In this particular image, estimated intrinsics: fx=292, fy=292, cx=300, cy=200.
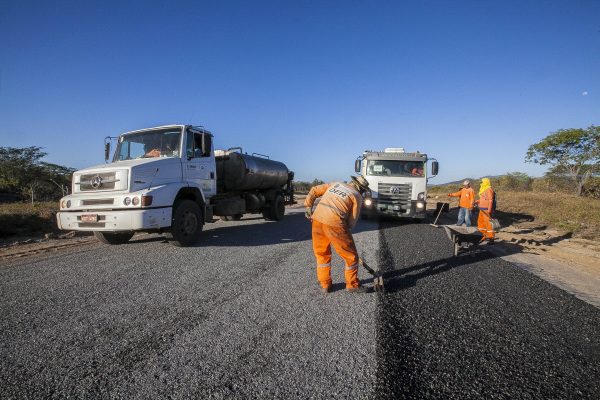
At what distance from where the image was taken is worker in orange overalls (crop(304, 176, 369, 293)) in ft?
11.3

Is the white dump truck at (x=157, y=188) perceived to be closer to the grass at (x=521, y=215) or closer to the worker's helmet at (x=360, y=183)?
the grass at (x=521, y=215)

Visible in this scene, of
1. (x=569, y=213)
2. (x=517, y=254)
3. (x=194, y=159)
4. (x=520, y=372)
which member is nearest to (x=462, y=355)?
(x=520, y=372)

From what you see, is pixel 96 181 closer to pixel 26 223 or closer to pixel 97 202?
pixel 97 202

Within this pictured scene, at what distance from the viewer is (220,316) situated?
2.84 m

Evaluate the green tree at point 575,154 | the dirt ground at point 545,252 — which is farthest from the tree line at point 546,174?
the dirt ground at point 545,252

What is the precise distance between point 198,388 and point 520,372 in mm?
2208

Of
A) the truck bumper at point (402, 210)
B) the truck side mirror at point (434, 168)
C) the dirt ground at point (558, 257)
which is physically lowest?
the dirt ground at point (558, 257)

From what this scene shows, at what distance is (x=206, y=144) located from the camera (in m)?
7.09

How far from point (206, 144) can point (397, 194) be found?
6.50 metres

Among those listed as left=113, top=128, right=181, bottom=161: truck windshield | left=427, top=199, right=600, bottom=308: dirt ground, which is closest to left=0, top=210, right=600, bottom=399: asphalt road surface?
left=427, top=199, right=600, bottom=308: dirt ground

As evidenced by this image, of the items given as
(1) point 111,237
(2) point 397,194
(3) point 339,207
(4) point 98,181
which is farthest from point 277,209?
(3) point 339,207

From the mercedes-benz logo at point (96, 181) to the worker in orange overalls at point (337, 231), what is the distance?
4457 mm

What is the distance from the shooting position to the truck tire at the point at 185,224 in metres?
5.81

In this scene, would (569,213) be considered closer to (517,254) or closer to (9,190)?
(517,254)
